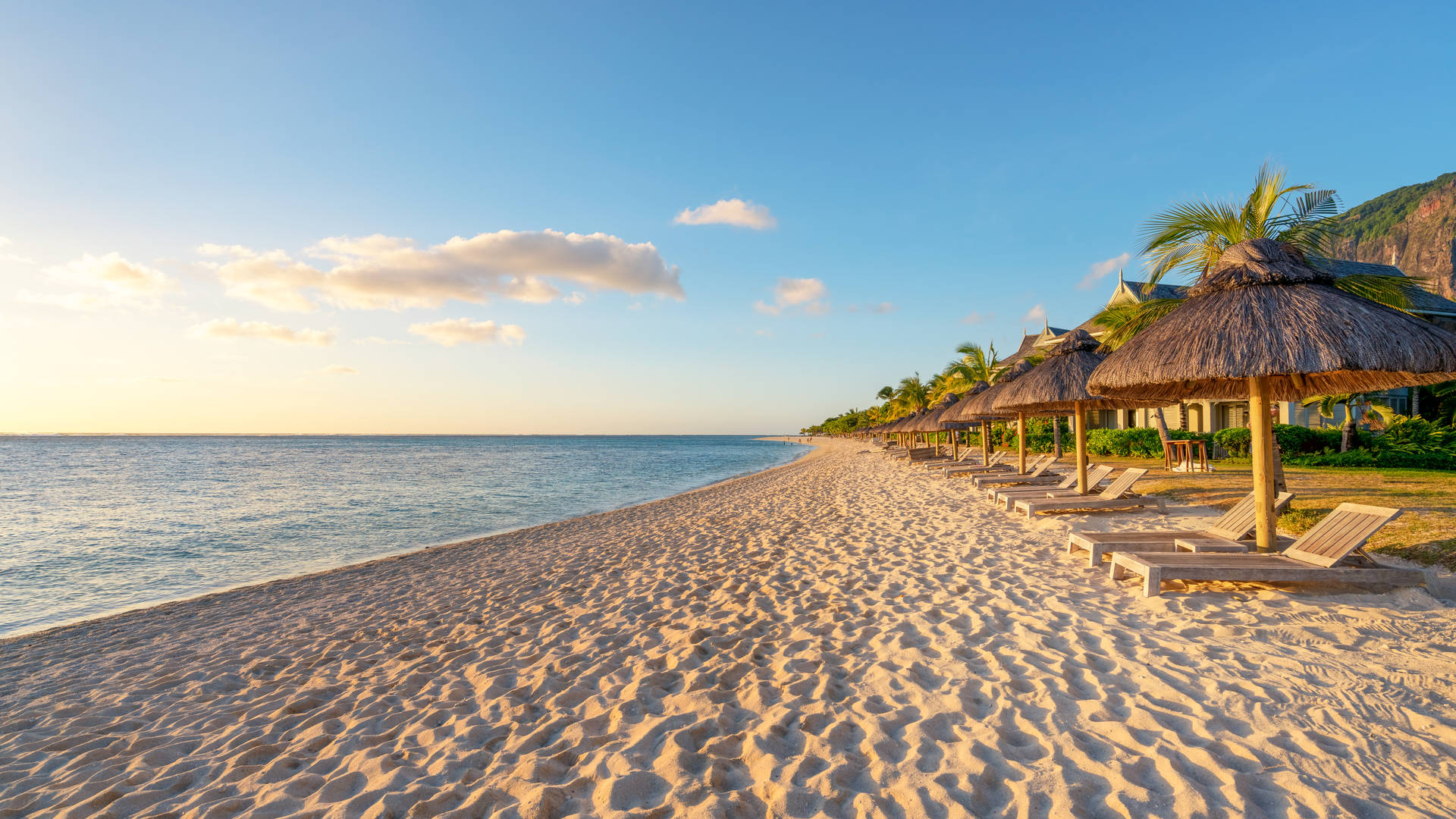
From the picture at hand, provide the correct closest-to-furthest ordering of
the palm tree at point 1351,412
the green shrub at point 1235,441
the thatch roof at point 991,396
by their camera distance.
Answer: the thatch roof at point 991,396
the palm tree at point 1351,412
the green shrub at point 1235,441

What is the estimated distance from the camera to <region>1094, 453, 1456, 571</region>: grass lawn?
5.70 m

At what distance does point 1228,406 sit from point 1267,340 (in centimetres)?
2192

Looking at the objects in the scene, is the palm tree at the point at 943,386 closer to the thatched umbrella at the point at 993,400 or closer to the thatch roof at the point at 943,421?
the thatch roof at the point at 943,421

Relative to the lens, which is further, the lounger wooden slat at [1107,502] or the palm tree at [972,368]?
the palm tree at [972,368]

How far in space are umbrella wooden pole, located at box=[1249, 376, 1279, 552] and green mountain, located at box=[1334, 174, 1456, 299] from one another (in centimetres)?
8297

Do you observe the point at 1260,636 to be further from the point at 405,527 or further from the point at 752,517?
the point at 405,527

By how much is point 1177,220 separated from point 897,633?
875 cm

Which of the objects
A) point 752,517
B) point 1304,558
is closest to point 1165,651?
point 1304,558

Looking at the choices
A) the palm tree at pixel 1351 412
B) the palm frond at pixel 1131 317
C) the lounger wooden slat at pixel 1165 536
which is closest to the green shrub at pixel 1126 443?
the palm tree at pixel 1351 412

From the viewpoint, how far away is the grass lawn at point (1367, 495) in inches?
225

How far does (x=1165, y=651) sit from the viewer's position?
369cm

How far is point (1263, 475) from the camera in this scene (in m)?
5.14

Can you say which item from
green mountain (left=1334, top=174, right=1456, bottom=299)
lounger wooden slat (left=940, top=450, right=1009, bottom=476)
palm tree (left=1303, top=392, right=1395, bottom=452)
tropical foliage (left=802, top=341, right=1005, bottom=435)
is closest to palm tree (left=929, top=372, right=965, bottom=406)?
tropical foliage (left=802, top=341, right=1005, bottom=435)

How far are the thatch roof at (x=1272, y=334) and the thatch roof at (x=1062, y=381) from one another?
328 cm
